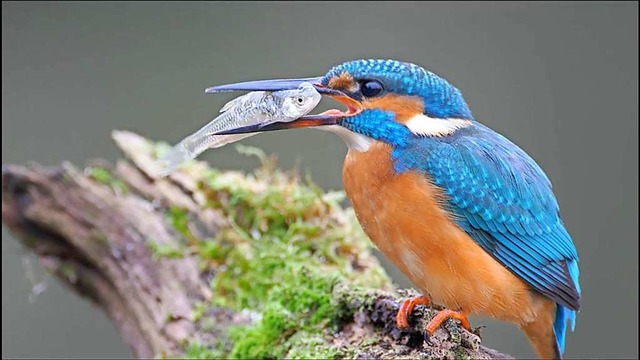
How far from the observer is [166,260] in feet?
10.5

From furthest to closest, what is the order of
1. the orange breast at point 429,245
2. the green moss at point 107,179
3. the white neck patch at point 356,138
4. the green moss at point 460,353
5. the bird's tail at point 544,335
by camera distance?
the green moss at point 107,179 < the bird's tail at point 544,335 < the white neck patch at point 356,138 < the orange breast at point 429,245 < the green moss at point 460,353

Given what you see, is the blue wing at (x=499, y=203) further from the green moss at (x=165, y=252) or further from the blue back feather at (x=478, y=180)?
the green moss at (x=165, y=252)

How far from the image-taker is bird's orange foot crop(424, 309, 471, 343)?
2234mm

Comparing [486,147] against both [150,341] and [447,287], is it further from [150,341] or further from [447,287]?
[150,341]

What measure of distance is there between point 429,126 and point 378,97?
0.17 meters

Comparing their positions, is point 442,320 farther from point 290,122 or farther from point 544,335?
point 290,122

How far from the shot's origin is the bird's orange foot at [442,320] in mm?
2234

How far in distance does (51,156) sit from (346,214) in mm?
2643

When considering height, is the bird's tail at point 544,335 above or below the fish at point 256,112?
below

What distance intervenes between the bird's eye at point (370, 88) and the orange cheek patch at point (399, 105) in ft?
0.06

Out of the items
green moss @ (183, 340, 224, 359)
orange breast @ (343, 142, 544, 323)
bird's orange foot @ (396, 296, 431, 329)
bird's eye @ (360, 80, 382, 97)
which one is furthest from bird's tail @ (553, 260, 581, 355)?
green moss @ (183, 340, 224, 359)

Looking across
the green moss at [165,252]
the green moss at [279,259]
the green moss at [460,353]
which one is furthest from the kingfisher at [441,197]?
the green moss at [165,252]

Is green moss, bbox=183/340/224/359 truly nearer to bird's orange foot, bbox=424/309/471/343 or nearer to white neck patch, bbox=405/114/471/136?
bird's orange foot, bbox=424/309/471/343

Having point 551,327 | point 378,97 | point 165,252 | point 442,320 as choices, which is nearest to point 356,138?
point 378,97
